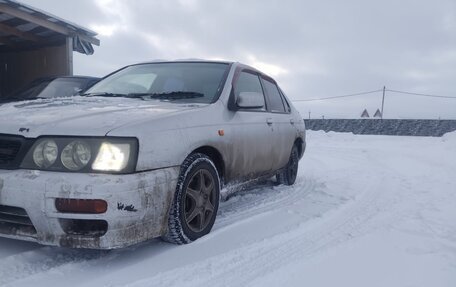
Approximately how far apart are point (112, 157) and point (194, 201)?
2.85ft

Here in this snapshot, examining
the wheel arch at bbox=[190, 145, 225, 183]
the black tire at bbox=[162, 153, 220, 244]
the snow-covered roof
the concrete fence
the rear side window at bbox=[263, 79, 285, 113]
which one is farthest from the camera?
the concrete fence

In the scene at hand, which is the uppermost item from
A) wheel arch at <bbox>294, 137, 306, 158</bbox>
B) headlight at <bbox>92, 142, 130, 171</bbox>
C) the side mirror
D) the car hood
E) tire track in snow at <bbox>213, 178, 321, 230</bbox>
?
the side mirror

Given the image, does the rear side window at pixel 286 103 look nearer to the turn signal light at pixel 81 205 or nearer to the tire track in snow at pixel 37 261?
the tire track in snow at pixel 37 261

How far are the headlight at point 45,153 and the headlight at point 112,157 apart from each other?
268mm

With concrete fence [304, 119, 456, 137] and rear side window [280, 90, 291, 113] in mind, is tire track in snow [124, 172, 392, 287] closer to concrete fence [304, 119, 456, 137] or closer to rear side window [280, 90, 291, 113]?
rear side window [280, 90, 291, 113]

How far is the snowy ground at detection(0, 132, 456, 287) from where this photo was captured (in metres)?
2.46

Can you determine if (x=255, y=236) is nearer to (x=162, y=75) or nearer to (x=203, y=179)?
(x=203, y=179)

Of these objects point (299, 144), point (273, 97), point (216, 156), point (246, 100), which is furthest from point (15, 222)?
point (299, 144)

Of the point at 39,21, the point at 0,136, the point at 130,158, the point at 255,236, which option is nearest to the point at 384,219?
the point at 255,236

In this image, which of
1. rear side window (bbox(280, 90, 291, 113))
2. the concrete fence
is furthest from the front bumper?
the concrete fence

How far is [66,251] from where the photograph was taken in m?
2.81

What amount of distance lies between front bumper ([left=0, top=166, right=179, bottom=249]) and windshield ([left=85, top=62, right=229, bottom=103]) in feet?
4.09

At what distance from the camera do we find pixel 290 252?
9.66ft

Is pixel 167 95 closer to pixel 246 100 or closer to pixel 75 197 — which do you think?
pixel 246 100
